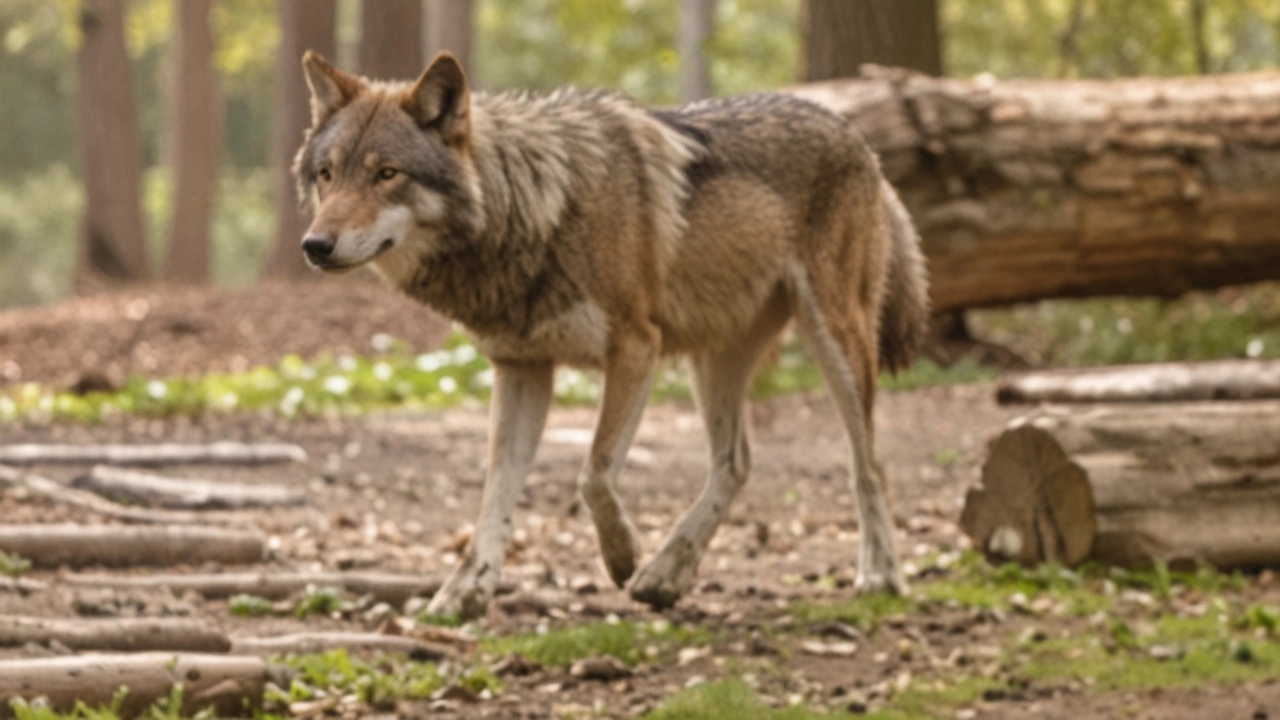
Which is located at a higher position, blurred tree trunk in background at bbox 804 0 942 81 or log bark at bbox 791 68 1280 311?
blurred tree trunk in background at bbox 804 0 942 81

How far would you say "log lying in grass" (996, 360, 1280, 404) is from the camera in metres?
8.05

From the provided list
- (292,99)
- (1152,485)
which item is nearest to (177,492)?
(1152,485)

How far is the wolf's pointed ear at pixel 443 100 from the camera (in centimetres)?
596

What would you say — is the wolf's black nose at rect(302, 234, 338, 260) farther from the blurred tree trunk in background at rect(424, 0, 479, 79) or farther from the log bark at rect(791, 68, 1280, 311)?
the blurred tree trunk in background at rect(424, 0, 479, 79)

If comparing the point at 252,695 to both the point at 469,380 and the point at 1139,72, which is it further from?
the point at 1139,72

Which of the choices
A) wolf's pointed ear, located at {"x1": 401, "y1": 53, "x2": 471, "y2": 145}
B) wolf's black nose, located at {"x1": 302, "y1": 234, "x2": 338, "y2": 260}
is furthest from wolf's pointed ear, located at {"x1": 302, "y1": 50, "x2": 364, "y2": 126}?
wolf's black nose, located at {"x1": 302, "y1": 234, "x2": 338, "y2": 260}

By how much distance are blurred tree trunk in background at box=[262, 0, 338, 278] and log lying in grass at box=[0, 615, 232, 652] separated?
15.2 meters

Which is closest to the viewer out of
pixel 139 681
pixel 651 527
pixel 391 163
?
pixel 139 681

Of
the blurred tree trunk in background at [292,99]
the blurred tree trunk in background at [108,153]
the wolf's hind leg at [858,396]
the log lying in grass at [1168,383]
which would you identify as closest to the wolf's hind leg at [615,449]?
the wolf's hind leg at [858,396]

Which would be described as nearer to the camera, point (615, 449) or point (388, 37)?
point (615, 449)

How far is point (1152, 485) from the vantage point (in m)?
6.97

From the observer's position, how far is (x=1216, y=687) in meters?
5.48

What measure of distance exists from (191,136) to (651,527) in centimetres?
2059

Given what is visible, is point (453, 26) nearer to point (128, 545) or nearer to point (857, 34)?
point (857, 34)
